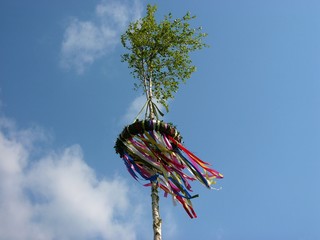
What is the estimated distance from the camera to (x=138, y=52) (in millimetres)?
15531

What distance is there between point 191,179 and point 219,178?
0.82 metres

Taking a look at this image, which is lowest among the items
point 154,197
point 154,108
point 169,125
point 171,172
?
point 154,197

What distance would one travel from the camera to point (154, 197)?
1149 cm

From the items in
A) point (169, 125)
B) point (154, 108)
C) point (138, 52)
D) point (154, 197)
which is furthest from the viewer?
point (138, 52)

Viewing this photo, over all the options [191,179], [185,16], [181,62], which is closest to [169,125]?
[191,179]

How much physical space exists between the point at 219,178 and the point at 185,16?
7045 millimetres

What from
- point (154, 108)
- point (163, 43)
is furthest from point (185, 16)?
point (154, 108)

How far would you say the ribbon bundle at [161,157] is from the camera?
1195 cm

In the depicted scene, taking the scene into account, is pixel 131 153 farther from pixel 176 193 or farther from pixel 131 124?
pixel 176 193

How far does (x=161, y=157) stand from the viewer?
12.3 m

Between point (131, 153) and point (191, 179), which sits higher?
point (131, 153)

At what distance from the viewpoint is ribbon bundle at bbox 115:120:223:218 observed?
11953 mm

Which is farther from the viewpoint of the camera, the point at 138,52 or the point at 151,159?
the point at 138,52

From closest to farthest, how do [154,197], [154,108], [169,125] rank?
[154,197] < [169,125] < [154,108]
